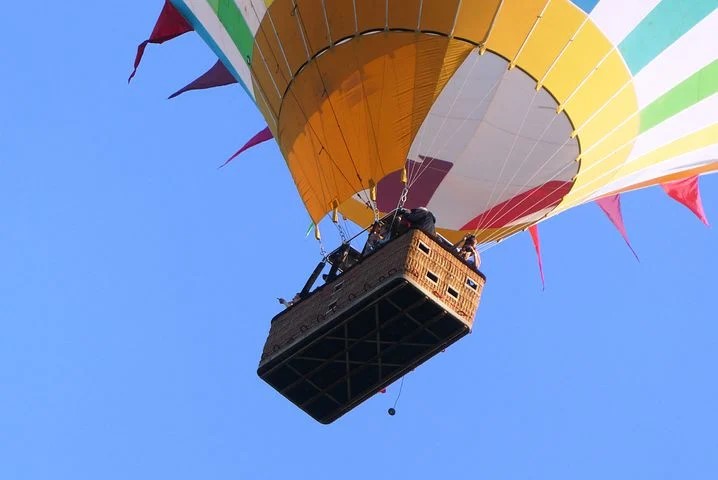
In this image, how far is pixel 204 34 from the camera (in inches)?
733

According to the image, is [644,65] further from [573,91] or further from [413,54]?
[413,54]

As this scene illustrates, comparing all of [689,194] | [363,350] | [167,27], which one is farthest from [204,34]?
[689,194]

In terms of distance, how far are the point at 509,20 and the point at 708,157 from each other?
3472 millimetres

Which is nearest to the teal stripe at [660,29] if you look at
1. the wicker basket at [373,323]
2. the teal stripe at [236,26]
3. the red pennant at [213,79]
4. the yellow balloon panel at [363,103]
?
the yellow balloon panel at [363,103]

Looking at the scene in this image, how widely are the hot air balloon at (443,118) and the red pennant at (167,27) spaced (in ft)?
5.26

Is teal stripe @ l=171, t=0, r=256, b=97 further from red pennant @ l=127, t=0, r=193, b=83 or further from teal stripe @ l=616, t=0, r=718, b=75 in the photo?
teal stripe @ l=616, t=0, r=718, b=75

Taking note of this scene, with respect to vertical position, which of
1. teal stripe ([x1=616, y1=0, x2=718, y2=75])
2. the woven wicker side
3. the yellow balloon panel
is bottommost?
the woven wicker side

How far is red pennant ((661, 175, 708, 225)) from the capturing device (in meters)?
19.3

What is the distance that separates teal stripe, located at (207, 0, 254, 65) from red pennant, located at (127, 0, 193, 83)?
1179 mm

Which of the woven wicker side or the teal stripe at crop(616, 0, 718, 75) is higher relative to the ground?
the teal stripe at crop(616, 0, 718, 75)

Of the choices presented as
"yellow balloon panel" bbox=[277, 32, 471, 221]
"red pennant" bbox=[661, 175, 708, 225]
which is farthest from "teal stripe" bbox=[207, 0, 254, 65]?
"red pennant" bbox=[661, 175, 708, 225]

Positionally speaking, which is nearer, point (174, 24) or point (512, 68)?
point (512, 68)

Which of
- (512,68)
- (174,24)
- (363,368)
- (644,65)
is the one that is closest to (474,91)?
(512,68)

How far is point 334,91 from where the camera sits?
1630 centimetres
